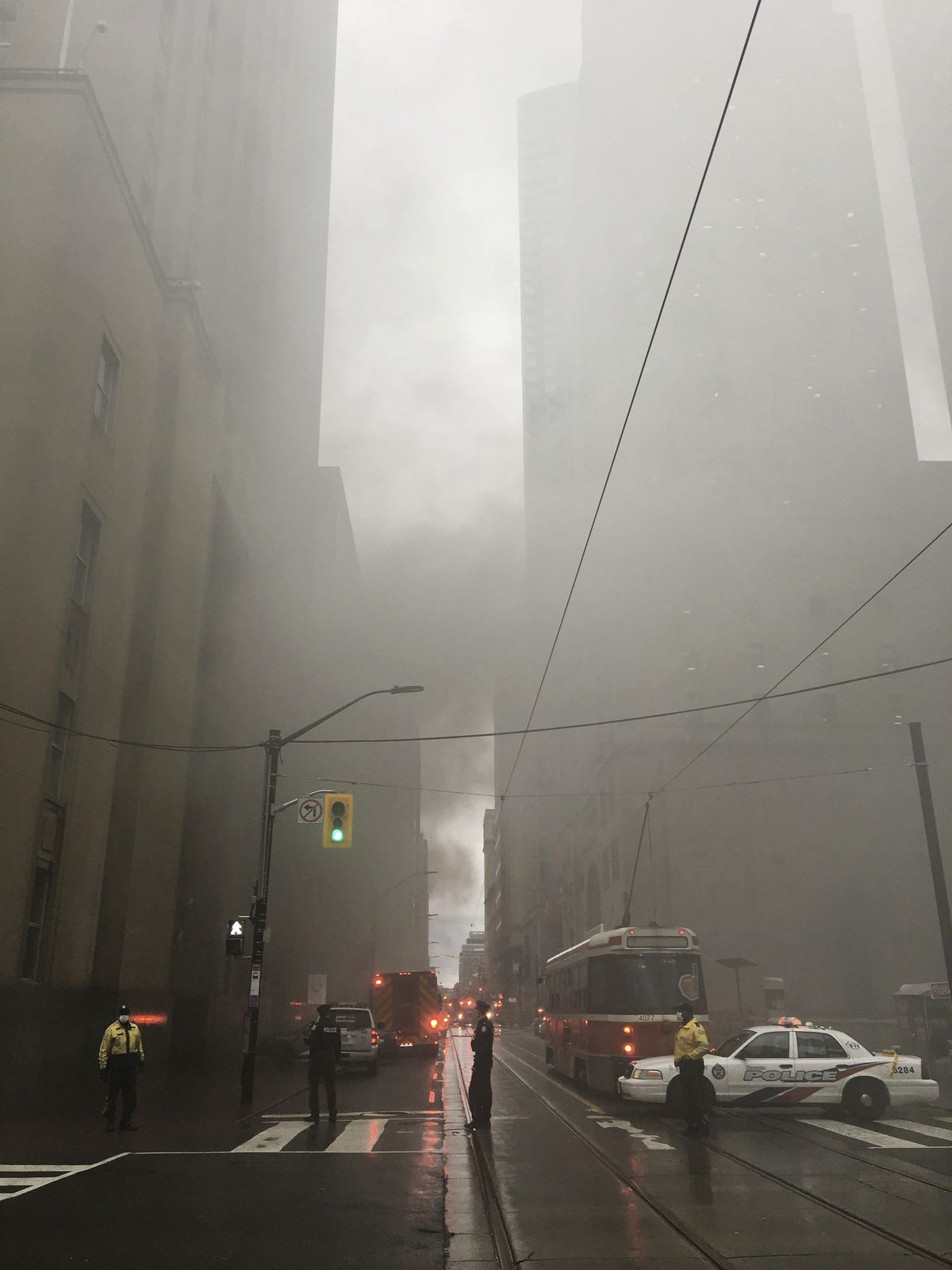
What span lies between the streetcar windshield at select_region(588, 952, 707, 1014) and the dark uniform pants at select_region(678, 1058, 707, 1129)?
479cm

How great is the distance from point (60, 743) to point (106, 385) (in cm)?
805

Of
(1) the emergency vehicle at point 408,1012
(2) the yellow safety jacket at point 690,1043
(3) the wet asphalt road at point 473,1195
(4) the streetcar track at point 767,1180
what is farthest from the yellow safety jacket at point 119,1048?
(1) the emergency vehicle at point 408,1012

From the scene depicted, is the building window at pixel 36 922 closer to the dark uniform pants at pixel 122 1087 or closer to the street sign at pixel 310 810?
the street sign at pixel 310 810

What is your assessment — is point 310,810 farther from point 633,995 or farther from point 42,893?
point 633,995

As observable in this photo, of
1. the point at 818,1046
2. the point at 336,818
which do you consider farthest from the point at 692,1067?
the point at 336,818

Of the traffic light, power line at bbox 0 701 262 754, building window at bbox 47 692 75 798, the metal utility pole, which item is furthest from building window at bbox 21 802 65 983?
A: the metal utility pole

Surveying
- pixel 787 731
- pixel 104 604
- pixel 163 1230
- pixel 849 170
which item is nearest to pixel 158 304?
pixel 104 604

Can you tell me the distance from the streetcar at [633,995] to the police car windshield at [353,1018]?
7500 millimetres

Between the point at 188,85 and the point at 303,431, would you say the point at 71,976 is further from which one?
the point at 303,431

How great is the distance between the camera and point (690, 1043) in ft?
40.4

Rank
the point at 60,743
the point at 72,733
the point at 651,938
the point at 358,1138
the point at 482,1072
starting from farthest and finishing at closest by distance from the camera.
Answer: the point at 72,733
the point at 60,743
the point at 651,938
the point at 482,1072
the point at 358,1138

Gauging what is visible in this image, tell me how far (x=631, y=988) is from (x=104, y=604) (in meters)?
13.7

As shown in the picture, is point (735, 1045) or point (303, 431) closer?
point (735, 1045)

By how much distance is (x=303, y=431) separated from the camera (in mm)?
69688
